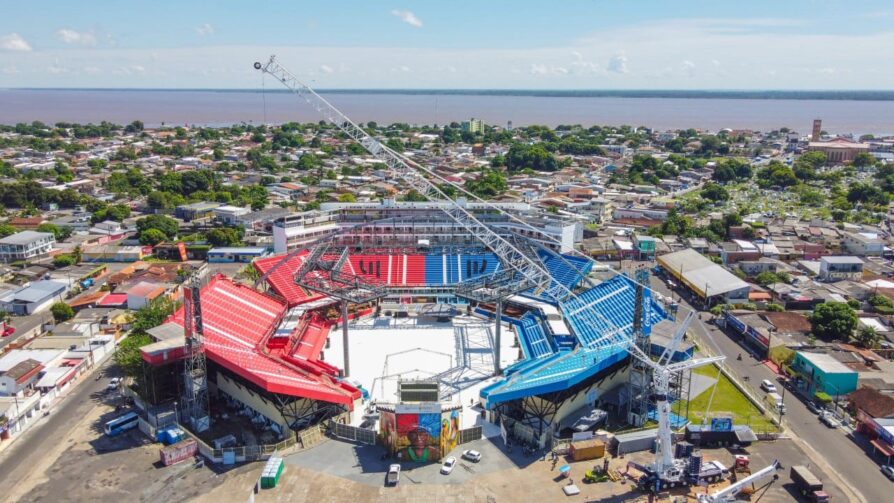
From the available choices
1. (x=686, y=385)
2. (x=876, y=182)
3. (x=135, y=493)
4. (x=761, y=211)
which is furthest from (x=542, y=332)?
(x=876, y=182)

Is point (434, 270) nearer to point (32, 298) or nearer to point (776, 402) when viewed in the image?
point (776, 402)

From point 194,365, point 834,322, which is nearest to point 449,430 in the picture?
point 194,365

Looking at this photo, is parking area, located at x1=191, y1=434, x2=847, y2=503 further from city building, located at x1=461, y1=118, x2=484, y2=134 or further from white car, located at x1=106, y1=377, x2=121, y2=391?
city building, located at x1=461, y1=118, x2=484, y2=134

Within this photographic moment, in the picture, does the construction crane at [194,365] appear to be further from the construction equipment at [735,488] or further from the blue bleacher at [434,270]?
the construction equipment at [735,488]

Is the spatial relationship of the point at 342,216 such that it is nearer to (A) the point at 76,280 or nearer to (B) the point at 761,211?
(A) the point at 76,280

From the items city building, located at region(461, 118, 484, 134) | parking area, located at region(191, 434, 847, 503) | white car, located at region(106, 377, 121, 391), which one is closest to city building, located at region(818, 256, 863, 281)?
parking area, located at region(191, 434, 847, 503)

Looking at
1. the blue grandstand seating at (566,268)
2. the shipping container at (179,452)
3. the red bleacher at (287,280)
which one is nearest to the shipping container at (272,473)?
the shipping container at (179,452)
